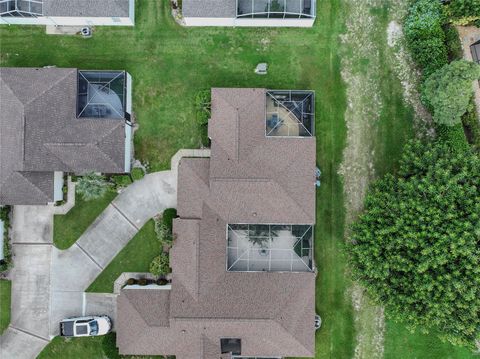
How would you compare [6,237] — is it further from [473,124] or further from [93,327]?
[473,124]

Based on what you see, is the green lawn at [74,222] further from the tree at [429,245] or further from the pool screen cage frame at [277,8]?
the tree at [429,245]

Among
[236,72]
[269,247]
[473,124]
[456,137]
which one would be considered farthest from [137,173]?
[473,124]

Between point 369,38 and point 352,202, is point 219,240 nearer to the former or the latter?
point 352,202

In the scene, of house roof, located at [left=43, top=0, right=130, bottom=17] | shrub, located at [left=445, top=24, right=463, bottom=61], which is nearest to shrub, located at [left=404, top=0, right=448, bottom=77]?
shrub, located at [left=445, top=24, right=463, bottom=61]

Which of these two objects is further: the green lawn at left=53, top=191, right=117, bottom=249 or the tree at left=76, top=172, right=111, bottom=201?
the green lawn at left=53, top=191, right=117, bottom=249

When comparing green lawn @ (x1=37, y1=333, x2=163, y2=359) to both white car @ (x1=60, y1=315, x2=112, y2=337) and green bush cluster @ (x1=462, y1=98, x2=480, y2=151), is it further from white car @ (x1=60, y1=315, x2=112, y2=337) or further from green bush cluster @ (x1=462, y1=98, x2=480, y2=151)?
green bush cluster @ (x1=462, y1=98, x2=480, y2=151)

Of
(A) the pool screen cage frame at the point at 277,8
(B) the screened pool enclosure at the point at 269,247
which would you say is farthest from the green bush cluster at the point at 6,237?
(A) the pool screen cage frame at the point at 277,8
